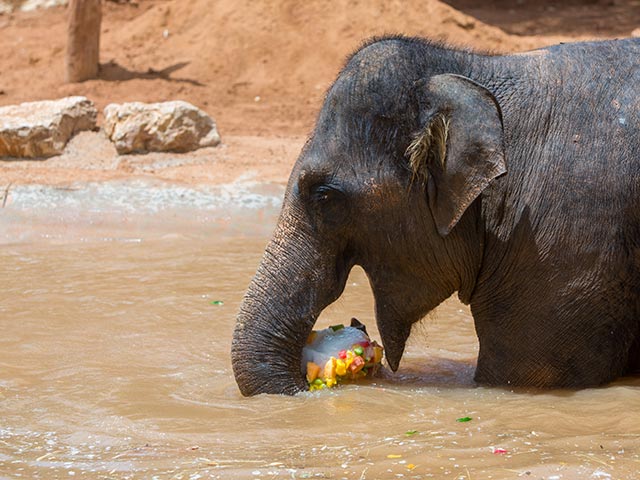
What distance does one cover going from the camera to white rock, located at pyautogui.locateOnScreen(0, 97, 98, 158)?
11203 millimetres

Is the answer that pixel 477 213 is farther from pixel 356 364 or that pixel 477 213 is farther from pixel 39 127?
pixel 39 127

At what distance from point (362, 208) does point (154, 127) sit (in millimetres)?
6750

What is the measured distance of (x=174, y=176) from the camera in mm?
10797

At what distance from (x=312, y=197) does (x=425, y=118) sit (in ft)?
1.88

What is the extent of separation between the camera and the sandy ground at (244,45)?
561 inches

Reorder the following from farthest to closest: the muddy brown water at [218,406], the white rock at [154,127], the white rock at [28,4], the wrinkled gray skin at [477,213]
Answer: the white rock at [28,4] → the white rock at [154,127] → the wrinkled gray skin at [477,213] → the muddy brown water at [218,406]

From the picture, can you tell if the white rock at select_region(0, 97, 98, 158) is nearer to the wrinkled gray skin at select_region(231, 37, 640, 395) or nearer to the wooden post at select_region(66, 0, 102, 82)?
the wooden post at select_region(66, 0, 102, 82)

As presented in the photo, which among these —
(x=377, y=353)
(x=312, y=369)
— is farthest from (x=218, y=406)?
(x=377, y=353)

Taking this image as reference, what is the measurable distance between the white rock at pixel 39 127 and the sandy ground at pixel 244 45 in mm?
1556

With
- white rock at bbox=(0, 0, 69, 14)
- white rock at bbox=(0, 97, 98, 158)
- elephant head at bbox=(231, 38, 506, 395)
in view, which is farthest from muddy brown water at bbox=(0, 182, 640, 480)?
white rock at bbox=(0, 0, 69, 14)

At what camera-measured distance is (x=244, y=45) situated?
1580 cm

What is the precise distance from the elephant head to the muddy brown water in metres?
0.31

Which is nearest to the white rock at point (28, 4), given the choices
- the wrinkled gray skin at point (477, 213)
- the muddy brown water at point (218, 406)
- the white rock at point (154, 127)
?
the white rock at point (154, 127)

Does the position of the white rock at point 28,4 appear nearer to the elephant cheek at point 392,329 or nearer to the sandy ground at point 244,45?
the sandy ground at point 244,45
